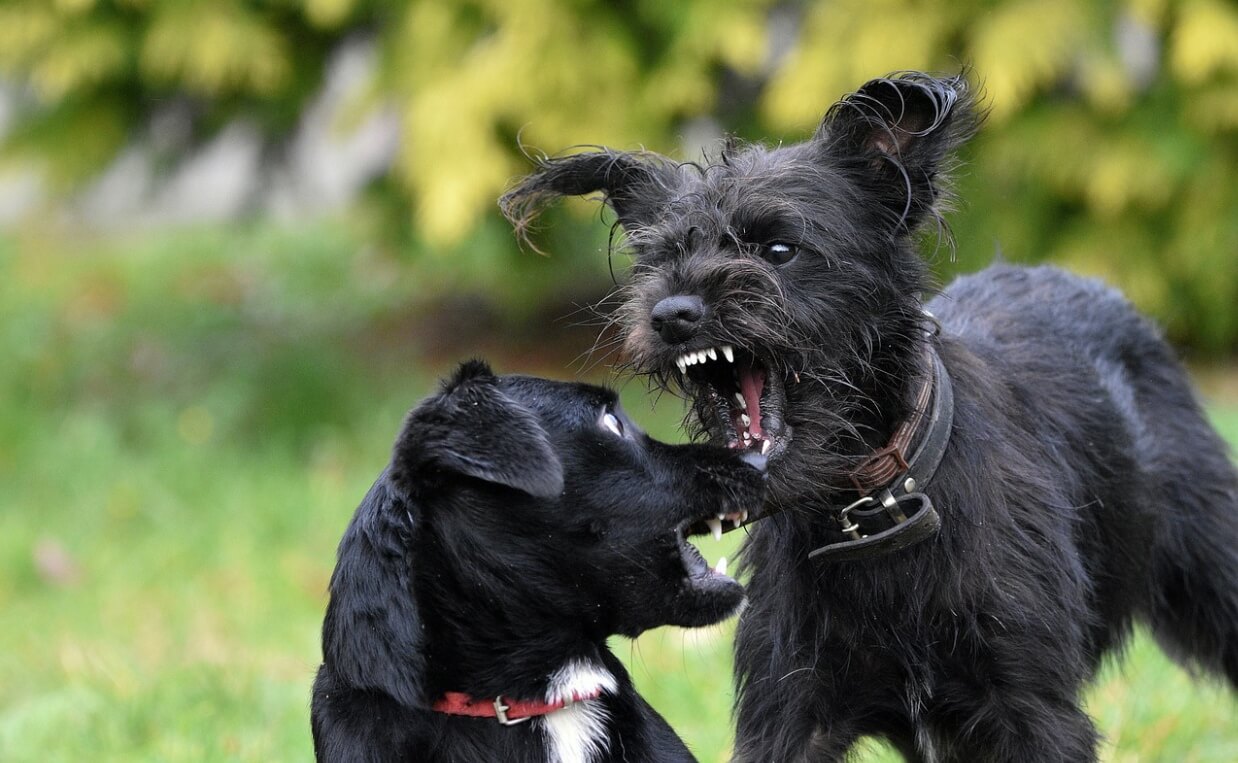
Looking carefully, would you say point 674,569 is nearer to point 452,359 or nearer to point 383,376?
point 383,376

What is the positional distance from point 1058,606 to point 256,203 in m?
8.14

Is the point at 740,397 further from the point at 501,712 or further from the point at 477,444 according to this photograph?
the point at 501,712

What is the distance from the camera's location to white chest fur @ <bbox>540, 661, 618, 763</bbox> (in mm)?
3430

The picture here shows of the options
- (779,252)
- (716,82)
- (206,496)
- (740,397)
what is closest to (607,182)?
(779,252)

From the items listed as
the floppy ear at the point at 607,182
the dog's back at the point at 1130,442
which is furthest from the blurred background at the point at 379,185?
the floppy ear at the point at 607,182

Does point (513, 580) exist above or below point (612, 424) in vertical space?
below

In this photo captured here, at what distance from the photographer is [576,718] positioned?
3.49 metres

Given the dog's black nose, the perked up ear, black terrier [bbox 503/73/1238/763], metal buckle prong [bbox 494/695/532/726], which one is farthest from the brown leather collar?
metal buckle prong [bbox 494/695/532/726]

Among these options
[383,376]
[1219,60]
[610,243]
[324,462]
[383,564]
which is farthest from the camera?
[383,376]

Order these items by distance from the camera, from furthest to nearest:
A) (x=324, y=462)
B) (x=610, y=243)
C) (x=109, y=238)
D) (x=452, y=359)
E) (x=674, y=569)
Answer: (x=109, y=238)
(x=452, y=359)
(x=324, y=462)
(x=610, y=243)
(x=674, y=569)

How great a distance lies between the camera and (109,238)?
14.2 metres

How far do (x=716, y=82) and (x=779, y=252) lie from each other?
253 inches

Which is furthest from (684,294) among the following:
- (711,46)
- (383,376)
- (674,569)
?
(383,376)

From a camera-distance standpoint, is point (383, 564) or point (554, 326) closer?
point (383, 564)
